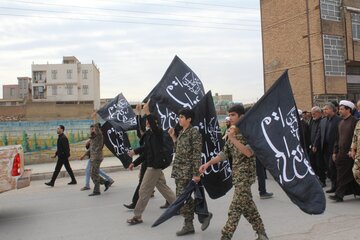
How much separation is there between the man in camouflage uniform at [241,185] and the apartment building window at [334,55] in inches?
971

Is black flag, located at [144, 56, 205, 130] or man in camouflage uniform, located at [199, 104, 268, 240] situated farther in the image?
black flag, located at [144, 56, 205, 130]

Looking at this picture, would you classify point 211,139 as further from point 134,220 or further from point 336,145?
point 336,145

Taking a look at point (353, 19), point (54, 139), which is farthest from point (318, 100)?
point (54, 139)

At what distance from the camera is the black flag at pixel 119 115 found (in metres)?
9.81

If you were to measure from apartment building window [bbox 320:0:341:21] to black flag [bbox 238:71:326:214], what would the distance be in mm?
25462

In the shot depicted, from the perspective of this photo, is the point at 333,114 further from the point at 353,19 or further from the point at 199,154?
the point at 353,19

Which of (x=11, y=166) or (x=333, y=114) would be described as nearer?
(x=11, y=166)

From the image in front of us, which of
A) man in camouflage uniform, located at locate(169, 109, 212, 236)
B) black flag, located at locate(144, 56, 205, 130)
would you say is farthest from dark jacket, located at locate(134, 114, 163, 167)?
man in camouflage uniform, located at locate(169, 109, 212, 236)

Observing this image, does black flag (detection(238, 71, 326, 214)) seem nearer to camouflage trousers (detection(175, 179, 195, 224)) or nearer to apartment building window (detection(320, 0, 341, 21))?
camouflage trousers (detection(175, 179, 195, 224))

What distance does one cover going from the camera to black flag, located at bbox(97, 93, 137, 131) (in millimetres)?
9812

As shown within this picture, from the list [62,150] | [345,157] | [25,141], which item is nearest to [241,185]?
[345,157]

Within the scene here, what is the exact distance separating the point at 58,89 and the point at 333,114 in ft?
315

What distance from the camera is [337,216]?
6.68m

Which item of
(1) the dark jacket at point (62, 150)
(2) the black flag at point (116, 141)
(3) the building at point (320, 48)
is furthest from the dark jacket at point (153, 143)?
(3) the building at point (320, 48)
